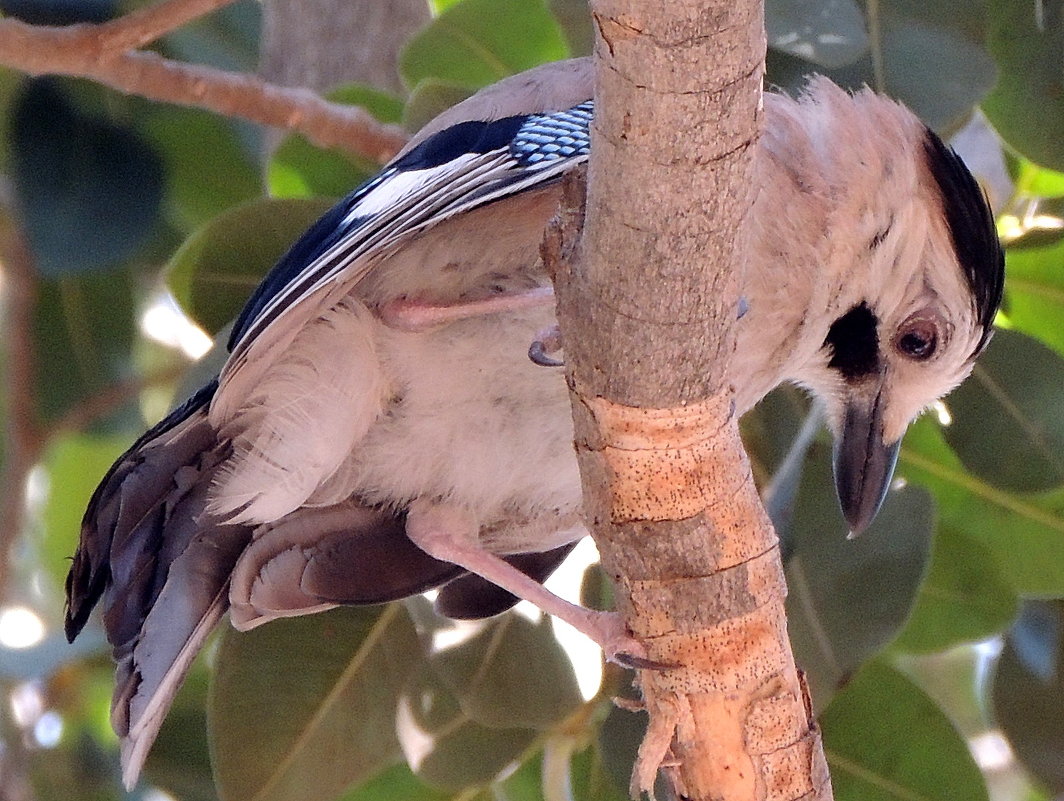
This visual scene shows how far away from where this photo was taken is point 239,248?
6.70 feet

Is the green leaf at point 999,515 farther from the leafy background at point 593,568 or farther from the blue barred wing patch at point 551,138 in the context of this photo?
the blue barred wing patch at point 551,138

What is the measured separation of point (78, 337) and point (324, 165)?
0.68m

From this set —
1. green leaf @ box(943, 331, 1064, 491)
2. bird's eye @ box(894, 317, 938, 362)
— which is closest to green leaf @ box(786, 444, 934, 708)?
green leaf @ box(943, 331, 1064, 491)

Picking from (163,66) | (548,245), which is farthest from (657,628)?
(163,66)

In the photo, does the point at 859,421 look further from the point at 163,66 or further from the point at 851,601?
the point at 163,66

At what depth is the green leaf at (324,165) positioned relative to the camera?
2.32 metres

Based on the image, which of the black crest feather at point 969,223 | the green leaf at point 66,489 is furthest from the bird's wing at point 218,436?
the green leaf at point 66,489

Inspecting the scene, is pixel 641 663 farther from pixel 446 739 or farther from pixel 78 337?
pixel 78 337

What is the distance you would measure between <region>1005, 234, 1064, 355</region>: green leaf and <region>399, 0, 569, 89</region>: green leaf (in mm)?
825

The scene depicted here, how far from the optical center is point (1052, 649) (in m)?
2.21

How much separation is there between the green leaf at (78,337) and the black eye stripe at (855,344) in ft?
4.73

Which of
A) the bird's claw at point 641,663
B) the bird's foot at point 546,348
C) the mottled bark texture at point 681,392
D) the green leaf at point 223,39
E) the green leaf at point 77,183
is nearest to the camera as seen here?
the mottled bark texture at point 681,392

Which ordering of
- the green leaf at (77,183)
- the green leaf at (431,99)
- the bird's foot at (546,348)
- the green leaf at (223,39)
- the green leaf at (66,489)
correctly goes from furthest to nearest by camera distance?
the green leaf at (66,489) < the green leaf at (223,39) < the green leaf at (77,183) < the green leaf at (431,99) < the bird's foot at (546,348)

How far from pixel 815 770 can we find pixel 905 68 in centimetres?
101
